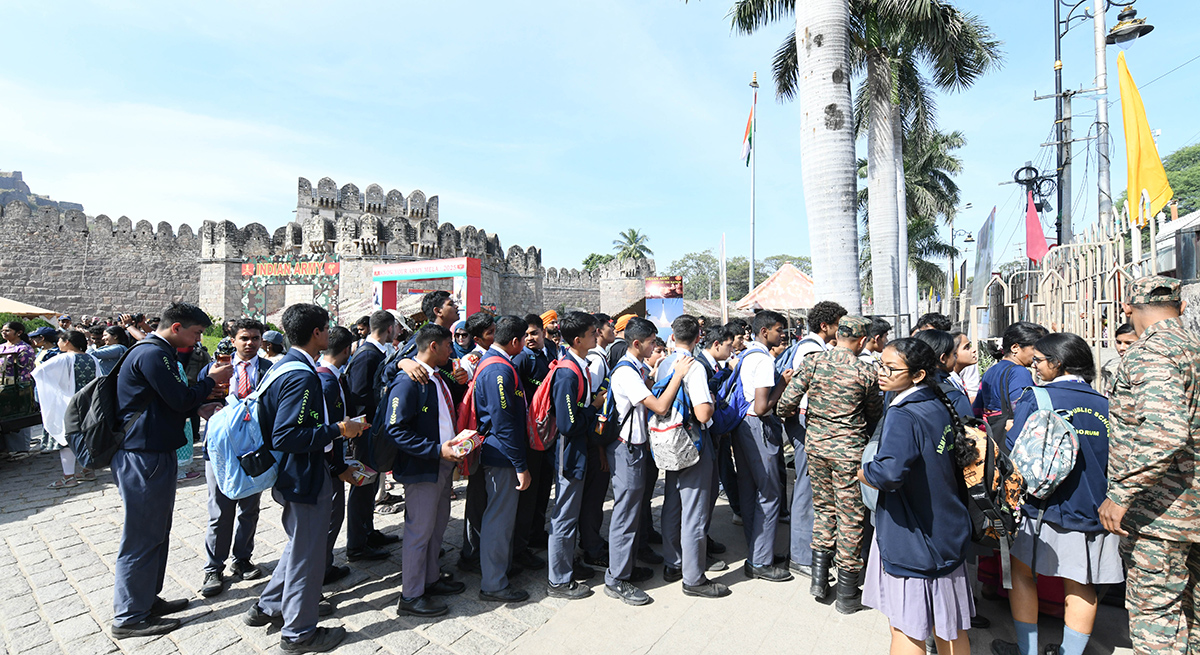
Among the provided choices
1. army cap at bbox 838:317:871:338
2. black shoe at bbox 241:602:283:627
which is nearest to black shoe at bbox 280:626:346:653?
black shoe at bbox 241:602:283:627

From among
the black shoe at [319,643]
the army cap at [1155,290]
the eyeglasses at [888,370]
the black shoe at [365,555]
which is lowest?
the black shoe at [365,555]

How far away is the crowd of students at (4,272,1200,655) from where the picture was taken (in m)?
2.26

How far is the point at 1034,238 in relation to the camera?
985 cm

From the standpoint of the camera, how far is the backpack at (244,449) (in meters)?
2.81

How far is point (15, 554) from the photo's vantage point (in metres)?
4.03

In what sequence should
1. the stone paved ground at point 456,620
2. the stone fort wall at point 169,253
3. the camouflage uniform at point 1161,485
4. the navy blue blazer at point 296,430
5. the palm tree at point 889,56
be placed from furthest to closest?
the stone fort wall at point 169,253 < the palm tree at point 889,56 < the stone paved ground at point 456,620 < the navy blue blazer at point 296,430 < the camouflage uniform at point 1161,485

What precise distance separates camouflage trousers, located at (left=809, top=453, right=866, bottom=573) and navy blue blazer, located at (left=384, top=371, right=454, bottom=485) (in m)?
2.29

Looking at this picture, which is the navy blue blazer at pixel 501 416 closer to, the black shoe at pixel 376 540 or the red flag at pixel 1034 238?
the black shoe at pixel 376 540

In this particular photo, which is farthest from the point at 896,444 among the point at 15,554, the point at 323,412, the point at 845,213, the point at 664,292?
the point at 664,292

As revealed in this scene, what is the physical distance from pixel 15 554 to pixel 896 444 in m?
5.98

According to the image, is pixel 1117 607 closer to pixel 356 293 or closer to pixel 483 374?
pixel 483 374

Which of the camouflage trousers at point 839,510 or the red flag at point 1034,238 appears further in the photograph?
the red flag at point 1034,238

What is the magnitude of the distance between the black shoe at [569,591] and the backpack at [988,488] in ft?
7.10

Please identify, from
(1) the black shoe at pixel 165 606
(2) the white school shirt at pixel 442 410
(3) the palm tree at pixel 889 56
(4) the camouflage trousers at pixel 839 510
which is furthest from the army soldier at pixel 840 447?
(3) the palm tree at pixel 889 56
